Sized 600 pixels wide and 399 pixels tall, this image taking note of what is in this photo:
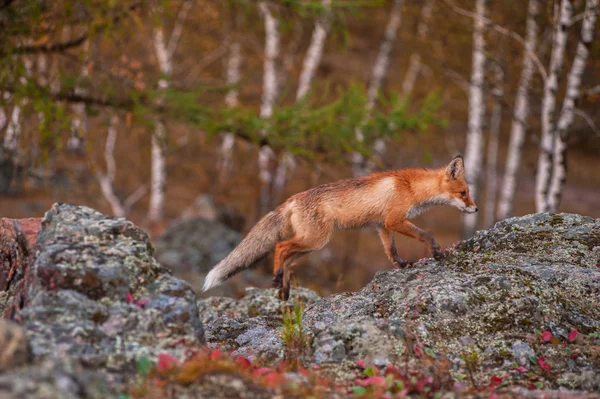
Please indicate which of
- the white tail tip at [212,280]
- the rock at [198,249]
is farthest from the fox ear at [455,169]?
the rock at [198,249]

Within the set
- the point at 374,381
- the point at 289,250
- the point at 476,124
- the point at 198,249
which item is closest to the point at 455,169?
the point at 289,250

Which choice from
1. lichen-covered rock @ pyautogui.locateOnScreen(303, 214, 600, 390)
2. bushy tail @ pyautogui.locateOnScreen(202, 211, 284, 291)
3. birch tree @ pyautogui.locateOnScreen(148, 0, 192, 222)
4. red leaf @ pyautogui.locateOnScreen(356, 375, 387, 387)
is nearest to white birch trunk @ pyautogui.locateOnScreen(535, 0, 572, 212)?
lichen-covered rock @ pyautogui.locateOnScreen(303, 214, 600, 390)

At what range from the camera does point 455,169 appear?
671 cm

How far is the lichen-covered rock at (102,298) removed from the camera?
12.5 ft

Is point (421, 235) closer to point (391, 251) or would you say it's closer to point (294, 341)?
point (391, 251)

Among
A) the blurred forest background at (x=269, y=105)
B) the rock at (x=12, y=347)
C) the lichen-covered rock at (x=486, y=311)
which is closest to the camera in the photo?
the rock at (x=12, y=347)

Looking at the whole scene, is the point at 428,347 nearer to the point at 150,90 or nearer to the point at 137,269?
the point at 137,269

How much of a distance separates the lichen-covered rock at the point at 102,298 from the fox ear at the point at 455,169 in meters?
3.53

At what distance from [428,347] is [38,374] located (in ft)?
9.45

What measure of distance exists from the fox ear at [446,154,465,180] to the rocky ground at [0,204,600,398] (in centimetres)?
110

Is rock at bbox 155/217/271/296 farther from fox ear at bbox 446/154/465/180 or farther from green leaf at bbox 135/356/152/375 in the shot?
green leaf at bbox 135/356/152/375

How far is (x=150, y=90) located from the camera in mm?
10492

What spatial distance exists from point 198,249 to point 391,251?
10137 millimetres

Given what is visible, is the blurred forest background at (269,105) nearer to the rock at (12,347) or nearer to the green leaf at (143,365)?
the green leaf at (143,365)
